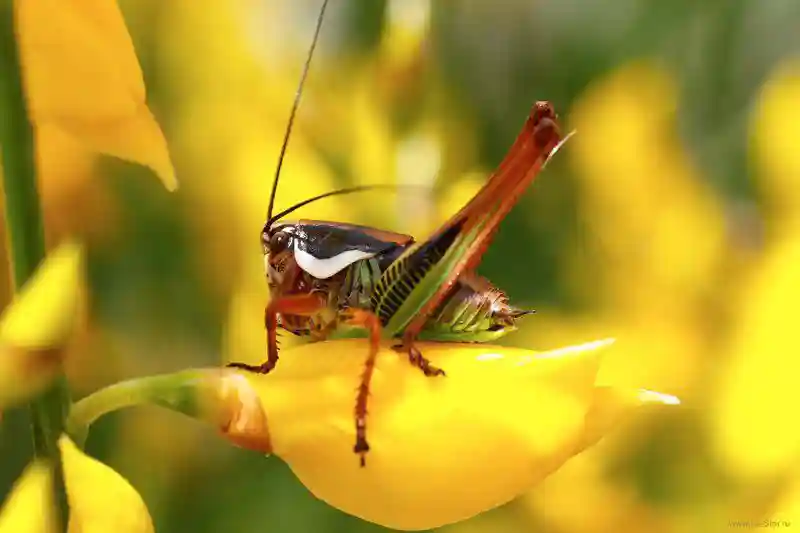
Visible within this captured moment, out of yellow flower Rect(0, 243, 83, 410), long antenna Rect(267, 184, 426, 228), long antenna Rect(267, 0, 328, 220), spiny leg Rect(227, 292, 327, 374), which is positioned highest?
long antenna Rect(267, 0, 328, 220)

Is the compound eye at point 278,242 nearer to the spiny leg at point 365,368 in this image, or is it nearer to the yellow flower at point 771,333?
the spiny leg at point 365,368

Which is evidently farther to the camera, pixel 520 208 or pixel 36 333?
Answer: pixel 520 208

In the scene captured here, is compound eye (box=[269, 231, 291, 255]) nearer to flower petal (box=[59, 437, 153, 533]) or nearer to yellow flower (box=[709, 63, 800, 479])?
flower petal (box=[59, 437, 153, 533])

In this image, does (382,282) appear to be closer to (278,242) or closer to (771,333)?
(278,242)

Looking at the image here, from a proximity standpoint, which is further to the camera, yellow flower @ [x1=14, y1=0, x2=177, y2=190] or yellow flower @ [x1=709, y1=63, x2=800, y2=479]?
yellow flower @ [x1=709, y1=63, x2=800, y2=479]

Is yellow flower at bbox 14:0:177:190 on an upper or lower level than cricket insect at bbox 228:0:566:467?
upper

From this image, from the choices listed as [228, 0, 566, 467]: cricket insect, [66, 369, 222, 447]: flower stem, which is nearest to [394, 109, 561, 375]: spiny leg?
[228, 0, 566, 467]: cricket insect

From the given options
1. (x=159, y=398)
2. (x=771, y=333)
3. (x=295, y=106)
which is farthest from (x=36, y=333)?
(x=771, y=333)
